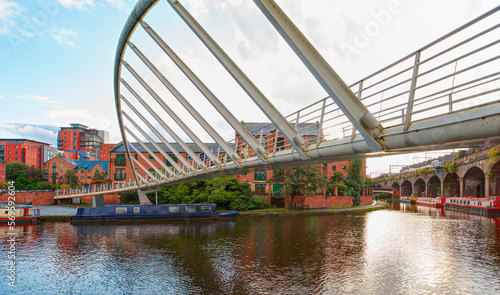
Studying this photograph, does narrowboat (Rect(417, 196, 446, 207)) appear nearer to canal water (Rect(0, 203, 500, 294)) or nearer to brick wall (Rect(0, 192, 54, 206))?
canal water (Rect(0, 203, 500, 294))

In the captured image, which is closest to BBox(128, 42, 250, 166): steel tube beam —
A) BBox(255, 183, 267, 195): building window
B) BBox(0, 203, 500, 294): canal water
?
BBox(0, 203, 500, 294): canal water

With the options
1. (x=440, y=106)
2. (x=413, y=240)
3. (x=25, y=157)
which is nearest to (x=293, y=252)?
(x=413, y=240)

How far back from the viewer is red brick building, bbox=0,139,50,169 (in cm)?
9419

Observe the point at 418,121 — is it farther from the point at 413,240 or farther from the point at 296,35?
the point at 413,240

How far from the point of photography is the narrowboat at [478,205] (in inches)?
1399

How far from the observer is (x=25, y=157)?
307 feet

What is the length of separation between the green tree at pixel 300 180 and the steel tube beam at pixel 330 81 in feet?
101

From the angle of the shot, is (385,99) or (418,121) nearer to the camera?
(418,121)

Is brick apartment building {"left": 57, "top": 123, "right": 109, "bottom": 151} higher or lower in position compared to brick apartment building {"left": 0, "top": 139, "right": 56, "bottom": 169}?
higher

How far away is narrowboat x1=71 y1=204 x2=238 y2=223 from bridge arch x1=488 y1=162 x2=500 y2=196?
29.5m

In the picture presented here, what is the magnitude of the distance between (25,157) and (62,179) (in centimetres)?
3349

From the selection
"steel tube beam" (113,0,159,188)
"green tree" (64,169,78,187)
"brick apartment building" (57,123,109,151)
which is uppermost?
"brick apartment building" (57,123,109,151)

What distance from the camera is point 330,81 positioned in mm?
6762

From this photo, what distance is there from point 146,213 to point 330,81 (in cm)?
2881
